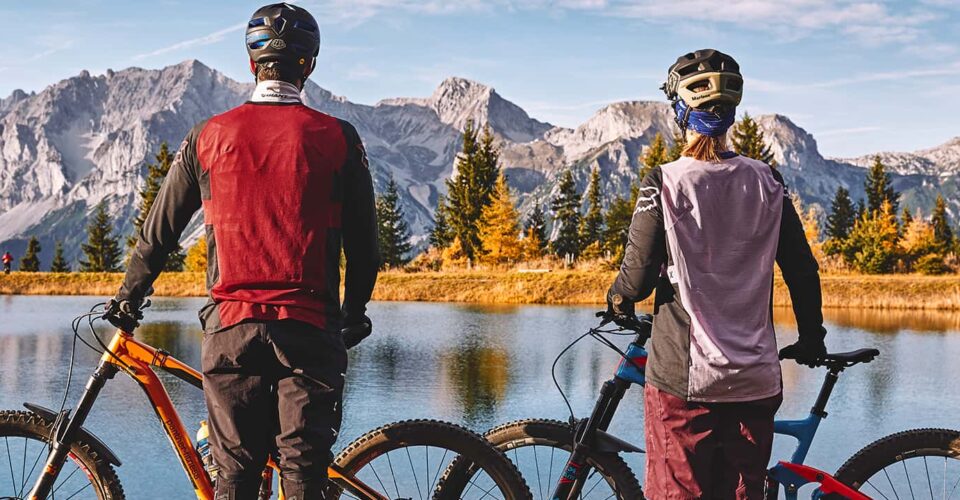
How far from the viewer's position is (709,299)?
120 inches

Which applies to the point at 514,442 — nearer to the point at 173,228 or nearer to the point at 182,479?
the point at 173,228

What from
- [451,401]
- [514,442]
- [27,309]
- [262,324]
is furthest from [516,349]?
[27,309]

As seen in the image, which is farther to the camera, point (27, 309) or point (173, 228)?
point (27, 309)

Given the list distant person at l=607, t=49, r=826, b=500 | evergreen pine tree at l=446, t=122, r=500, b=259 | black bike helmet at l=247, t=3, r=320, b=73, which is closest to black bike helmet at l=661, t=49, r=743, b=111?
distant person at l=607, t=49, r=826, b=500

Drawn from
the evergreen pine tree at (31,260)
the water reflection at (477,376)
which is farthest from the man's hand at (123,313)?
the evergreen pine tree at (31,260)

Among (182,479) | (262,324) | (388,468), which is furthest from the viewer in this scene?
(182,479)

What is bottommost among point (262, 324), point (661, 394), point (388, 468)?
point (388, 468)

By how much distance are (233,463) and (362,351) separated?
34.6 feet

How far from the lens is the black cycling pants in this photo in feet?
9.70

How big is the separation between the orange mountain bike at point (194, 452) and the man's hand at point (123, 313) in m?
0.08

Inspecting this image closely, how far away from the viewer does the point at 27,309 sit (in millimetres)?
23656

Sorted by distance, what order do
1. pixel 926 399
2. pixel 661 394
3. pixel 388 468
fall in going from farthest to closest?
pixel 926 399
pixel 388 468
pixel 661 394

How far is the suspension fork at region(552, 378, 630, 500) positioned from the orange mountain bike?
0.55ft

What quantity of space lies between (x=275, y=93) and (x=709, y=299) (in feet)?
5.33
